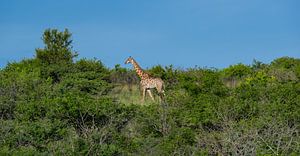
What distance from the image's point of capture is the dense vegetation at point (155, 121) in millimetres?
17094

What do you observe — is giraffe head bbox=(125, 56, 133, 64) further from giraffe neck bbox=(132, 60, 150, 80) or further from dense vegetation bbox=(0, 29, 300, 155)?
dense vegetation bbox=(0, 29, 300, 155)

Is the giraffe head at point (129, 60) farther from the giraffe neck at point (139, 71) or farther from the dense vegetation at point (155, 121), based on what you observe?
the dense vegetation at point (155, 121)

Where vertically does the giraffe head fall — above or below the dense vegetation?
above

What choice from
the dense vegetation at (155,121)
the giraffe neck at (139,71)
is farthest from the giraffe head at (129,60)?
the dense vegetation at (155,121)

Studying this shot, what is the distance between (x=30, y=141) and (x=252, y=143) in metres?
4.96

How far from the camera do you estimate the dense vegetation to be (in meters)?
17.1

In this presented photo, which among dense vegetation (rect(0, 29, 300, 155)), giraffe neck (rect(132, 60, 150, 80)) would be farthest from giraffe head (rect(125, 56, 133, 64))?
dense vegetation (rect(0, 29, 300, 155))

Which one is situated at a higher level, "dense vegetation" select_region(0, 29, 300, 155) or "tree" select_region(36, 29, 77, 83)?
"tree" select_region(36, 29, 77, 83)

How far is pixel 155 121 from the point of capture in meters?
19.4

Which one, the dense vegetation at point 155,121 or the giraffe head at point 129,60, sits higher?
the giraffe head at point 129,60

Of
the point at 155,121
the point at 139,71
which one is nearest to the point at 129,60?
the point at 139,71

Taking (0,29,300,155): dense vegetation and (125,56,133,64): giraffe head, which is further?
(125,56,133,64): giraffe head

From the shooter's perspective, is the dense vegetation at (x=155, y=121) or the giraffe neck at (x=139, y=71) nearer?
the dense vegetation at (x=155, y=121)

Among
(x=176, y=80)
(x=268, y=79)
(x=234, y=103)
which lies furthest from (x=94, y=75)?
(x=234, y=103)
